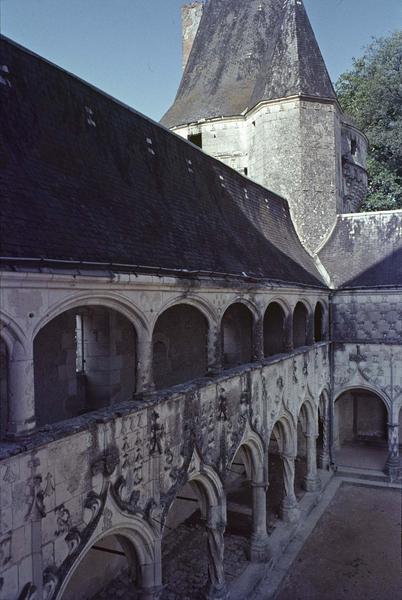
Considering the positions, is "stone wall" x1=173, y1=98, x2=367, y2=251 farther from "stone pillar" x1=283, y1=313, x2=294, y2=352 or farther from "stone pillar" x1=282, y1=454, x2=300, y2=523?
"stone pillar" x1=282, y1=454, x2=300, y2=523

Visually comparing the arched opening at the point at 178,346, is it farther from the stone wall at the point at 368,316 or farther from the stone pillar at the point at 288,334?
the stone wall at the point at 368,316

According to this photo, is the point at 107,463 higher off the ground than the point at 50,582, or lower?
higher

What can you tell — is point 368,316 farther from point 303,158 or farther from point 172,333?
point 172,333

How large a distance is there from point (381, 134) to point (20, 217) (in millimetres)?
26699

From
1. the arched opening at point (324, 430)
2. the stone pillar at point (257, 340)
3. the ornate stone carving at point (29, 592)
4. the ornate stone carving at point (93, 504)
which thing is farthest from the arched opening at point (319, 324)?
the ornate stone carving at point (29, 592)

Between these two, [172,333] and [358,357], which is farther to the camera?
[358,357]

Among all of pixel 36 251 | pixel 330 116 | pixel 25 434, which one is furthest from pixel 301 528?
pixel 330 116

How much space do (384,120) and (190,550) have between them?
25645 millimetres

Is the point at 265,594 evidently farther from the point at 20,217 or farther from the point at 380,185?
the point at 380,185

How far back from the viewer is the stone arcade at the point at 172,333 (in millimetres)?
5844

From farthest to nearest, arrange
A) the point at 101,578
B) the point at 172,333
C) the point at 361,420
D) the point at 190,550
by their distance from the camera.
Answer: the point at 361,420
the point at 190,550
the point at 172,333
the point at 101,578

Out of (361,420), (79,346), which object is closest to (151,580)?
(79,346)

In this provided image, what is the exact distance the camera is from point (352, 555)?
11.8 meters

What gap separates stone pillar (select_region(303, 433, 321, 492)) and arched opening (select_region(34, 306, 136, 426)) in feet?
26.0
